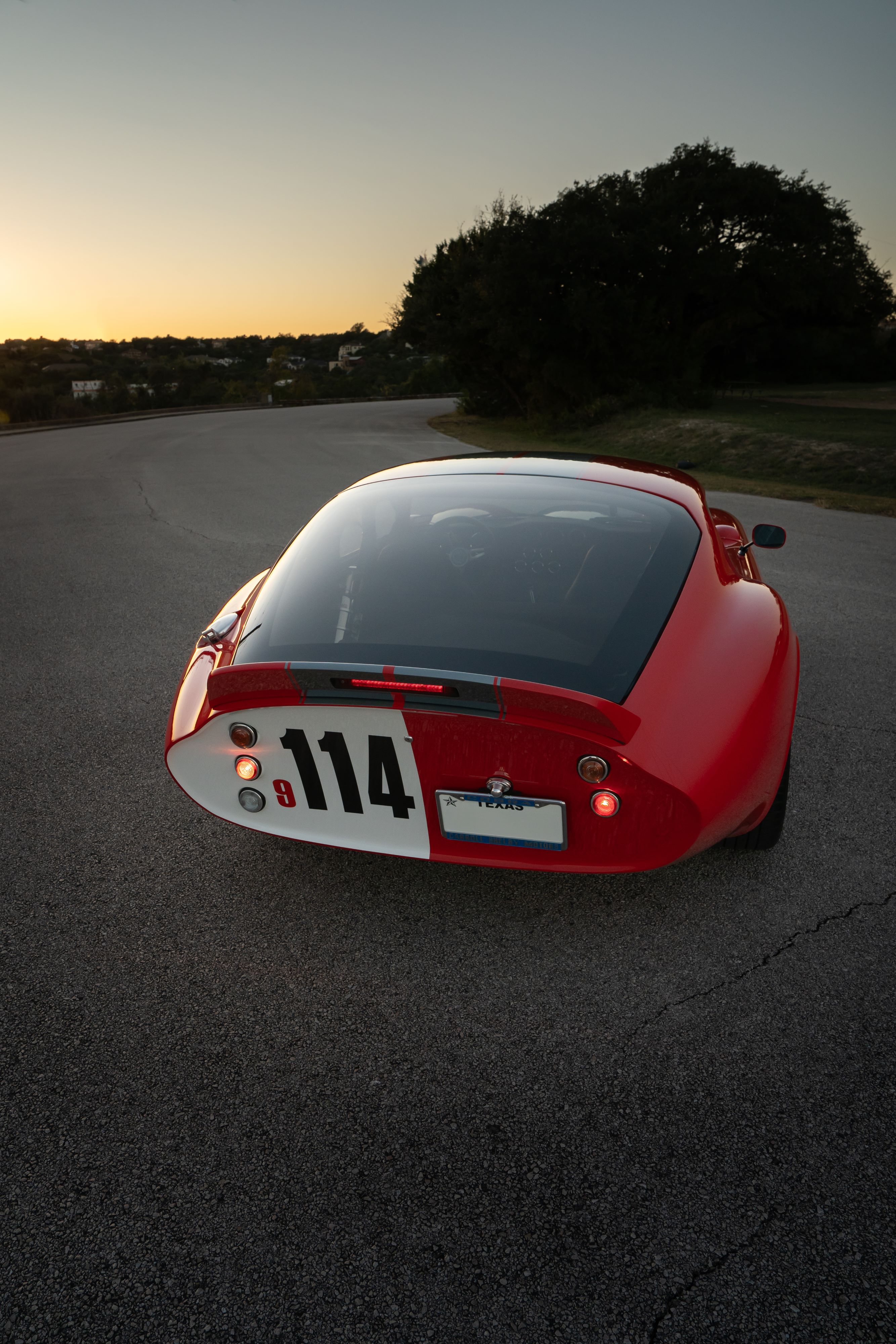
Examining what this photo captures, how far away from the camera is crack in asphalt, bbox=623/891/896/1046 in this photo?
83.6 inches

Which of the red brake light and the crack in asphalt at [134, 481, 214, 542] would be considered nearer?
the red brake light

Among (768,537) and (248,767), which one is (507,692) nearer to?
(248,767)

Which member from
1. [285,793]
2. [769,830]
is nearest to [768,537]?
[769,830]

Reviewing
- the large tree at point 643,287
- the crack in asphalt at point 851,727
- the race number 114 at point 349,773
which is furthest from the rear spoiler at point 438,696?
the large tree at point 643,287

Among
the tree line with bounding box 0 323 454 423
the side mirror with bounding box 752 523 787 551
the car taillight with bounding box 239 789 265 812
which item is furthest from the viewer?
the tree line with bounding box 0 323 454 423

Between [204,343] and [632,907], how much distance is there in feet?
301

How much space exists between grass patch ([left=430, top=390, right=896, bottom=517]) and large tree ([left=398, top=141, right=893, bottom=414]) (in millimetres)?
2131

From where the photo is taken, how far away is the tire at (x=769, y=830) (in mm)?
2699

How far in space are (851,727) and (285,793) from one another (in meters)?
2.64

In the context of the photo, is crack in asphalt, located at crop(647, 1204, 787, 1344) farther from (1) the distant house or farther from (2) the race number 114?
(1) the distant house

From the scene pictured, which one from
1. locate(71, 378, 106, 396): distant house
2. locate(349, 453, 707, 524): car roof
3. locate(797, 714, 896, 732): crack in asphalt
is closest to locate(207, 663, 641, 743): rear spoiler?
locate(349, 453, 707, 524): car roof

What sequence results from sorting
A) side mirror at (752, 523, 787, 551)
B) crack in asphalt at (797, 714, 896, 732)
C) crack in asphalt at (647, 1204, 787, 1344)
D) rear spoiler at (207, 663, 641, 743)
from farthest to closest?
side mirror at (752, 523, 787, 551)
crack in asphalt at (797, 714, 896, 732)
rear spoiler at (207, 663, 641, 743)
crack in asphalt at (647, 1204, 787, 1344)

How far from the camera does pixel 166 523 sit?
9.31 metres

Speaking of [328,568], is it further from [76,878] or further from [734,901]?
[734,901]
